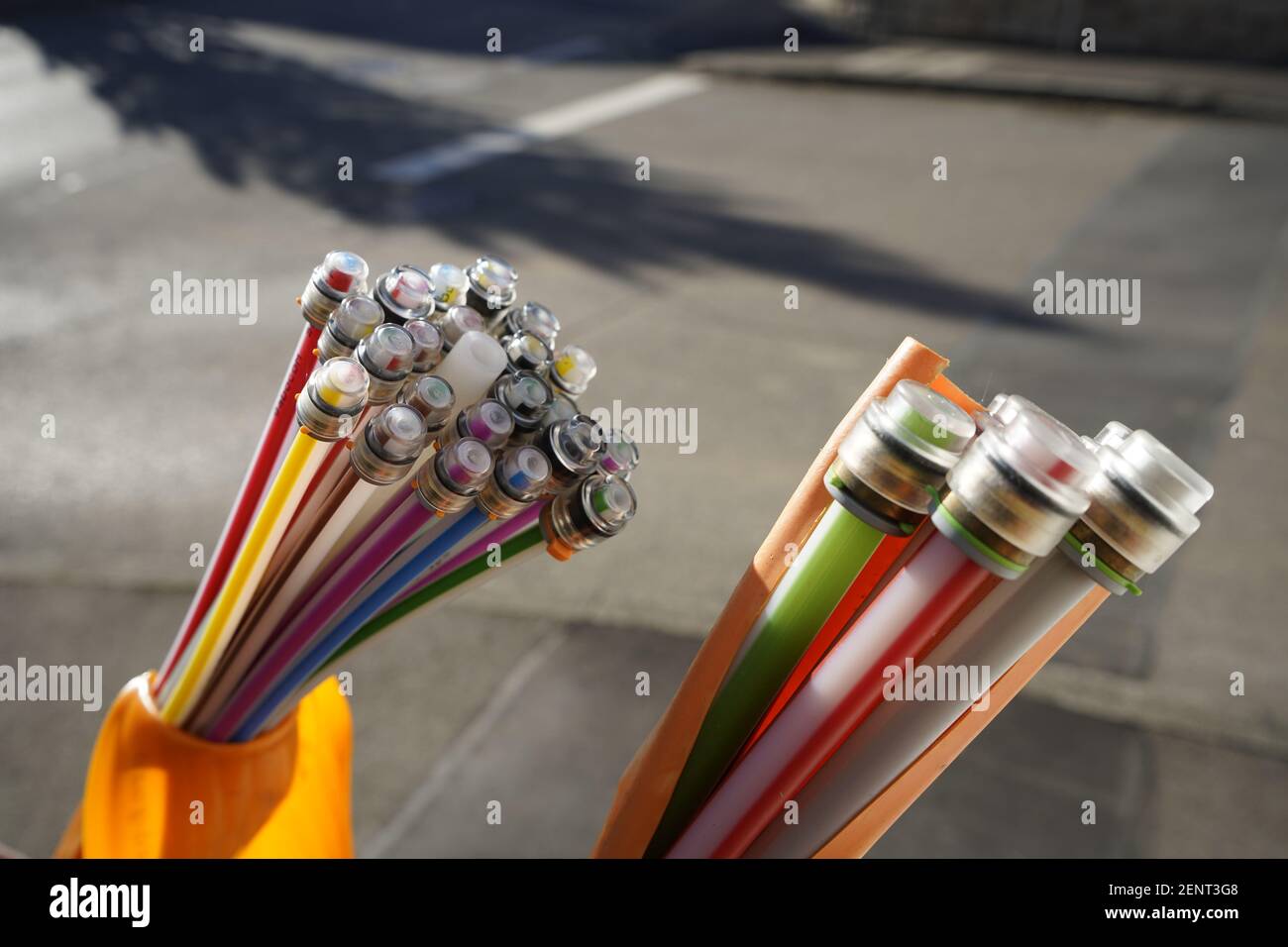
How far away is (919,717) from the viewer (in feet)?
3.09

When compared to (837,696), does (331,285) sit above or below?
above

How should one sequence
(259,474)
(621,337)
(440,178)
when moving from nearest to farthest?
(259,474)
(621,337)
(440,178)

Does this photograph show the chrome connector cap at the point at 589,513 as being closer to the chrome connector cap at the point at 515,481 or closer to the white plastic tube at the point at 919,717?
the chrome connector cap at the point at 515,481

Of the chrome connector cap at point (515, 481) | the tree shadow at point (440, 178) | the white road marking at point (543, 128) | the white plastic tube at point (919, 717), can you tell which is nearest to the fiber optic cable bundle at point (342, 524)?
the chrome connector cap at point (515, 481)

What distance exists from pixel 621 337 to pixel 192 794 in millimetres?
5415

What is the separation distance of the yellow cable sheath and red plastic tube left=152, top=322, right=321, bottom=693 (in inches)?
1.3

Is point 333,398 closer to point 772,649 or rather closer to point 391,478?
point 391,478

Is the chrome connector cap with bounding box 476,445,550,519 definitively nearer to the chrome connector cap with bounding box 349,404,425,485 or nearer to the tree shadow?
the chrome connector cap with bounding box 349,404,425,485

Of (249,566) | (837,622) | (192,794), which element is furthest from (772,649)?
(192,794)

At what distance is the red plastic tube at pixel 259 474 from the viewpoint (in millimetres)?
1236

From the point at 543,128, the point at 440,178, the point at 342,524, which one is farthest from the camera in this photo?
the point at 543,128

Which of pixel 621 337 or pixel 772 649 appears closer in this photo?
pixel 772 649
